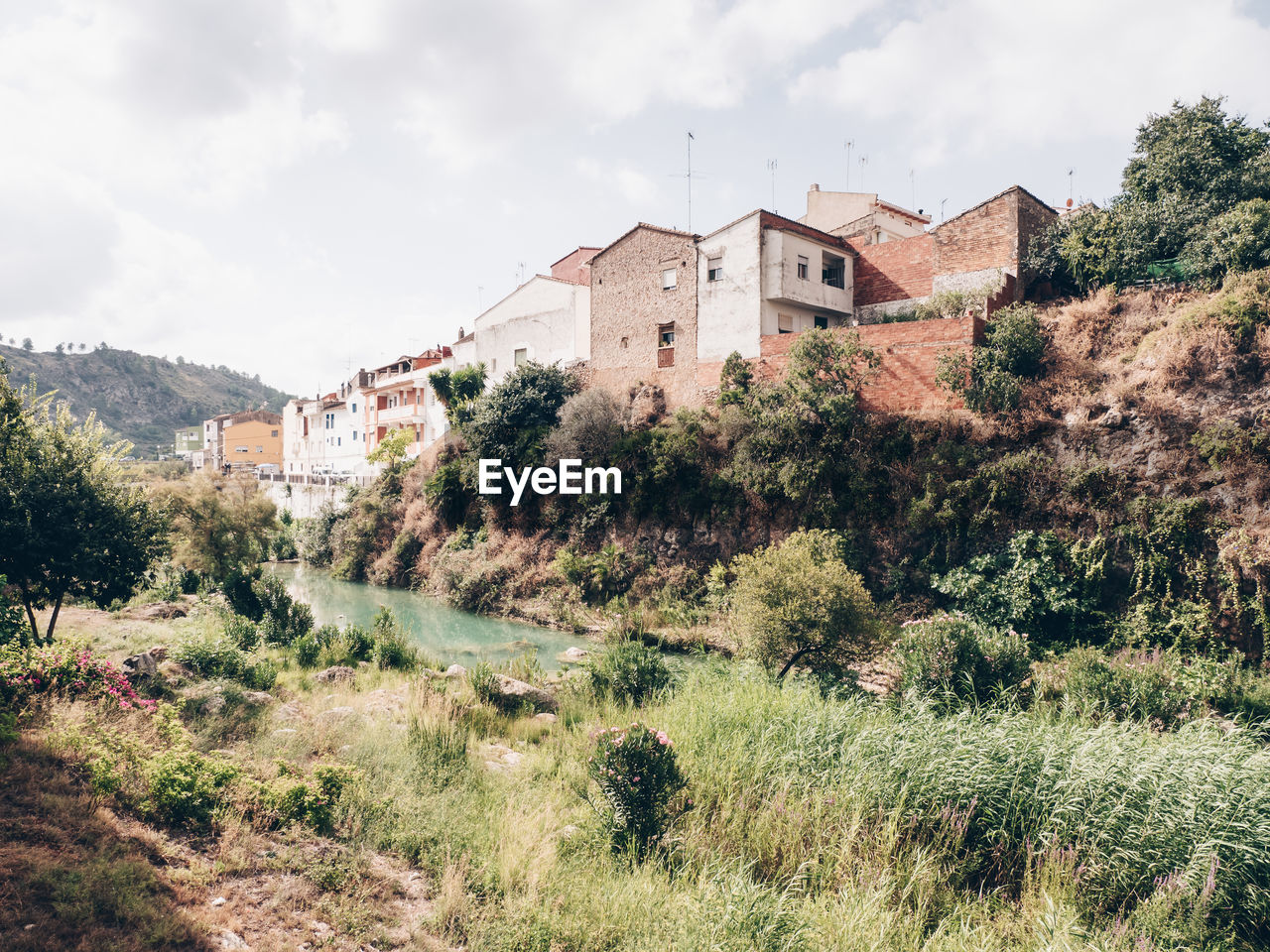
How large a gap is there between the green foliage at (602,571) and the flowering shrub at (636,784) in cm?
1612

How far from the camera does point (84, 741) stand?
799 cm

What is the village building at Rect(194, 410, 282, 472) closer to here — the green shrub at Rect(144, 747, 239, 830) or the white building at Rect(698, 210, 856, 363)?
the white building at Rect(698, 210, 856, 363)

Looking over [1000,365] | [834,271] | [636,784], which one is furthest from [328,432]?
[636,784]

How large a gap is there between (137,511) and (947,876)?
54.7 ft

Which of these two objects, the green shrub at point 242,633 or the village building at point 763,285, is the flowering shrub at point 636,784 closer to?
the green shrub at point 242,633

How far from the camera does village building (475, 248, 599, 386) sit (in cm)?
3441

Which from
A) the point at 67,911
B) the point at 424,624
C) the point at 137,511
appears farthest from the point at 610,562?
the point at 67,911

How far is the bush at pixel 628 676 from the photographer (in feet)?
44.3

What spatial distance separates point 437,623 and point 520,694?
12.5 meters

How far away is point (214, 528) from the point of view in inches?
931

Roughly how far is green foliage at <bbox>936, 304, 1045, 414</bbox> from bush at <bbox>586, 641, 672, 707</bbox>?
12310 millimetres

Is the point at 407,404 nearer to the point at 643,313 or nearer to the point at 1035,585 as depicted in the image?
the point at 643,313

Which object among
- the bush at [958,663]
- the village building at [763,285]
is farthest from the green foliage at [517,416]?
the bush at [958,663]

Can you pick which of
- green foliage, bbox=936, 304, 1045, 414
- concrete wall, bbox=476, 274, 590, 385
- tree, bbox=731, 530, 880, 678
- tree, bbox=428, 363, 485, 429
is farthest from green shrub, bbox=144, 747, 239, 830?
tree, bbox=428, 363, 485, 429
